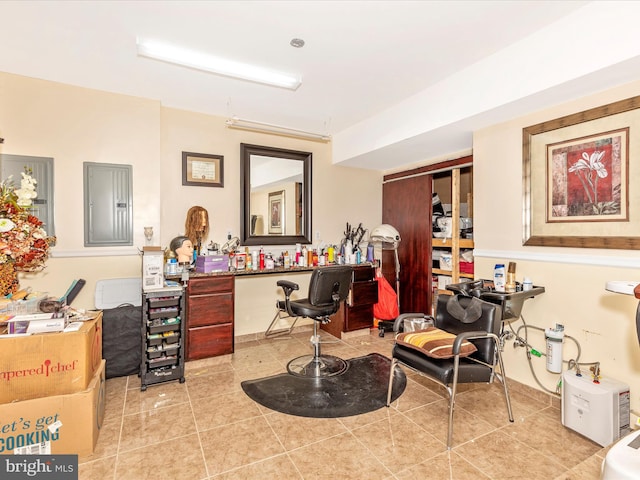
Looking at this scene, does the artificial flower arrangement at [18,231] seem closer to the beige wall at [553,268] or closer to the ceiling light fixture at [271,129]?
the ceiling light fixture at [271,129]

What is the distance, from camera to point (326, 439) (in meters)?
2.17

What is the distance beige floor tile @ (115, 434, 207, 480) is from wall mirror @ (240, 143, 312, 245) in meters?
2.32

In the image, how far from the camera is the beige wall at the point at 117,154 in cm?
298

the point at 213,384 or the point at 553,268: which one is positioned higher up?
the point at 553,268

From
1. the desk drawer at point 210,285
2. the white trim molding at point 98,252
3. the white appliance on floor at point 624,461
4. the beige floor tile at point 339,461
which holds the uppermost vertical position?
the white trim molding at point 98,252

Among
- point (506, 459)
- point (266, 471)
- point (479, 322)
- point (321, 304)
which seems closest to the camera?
point (266, 471)

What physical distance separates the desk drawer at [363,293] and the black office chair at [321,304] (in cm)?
93

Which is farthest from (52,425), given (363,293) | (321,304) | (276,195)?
(363,293)

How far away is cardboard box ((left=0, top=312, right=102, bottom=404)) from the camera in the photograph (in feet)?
6.18

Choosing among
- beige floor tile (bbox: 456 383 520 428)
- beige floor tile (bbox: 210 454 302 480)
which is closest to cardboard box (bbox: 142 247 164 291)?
beige floor tile (bbox: 210 454 302 480)

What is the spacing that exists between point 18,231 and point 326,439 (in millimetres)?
2430

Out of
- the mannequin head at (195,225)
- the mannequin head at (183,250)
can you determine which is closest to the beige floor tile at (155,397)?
the mannequin head at (183,250)

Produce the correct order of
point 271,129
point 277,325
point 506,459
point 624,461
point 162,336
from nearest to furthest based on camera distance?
1. point 624,461
2. point 506,459
3. point 162,336
4. point 271,129
5. point 277,325

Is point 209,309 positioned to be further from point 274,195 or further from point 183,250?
point 274,195
